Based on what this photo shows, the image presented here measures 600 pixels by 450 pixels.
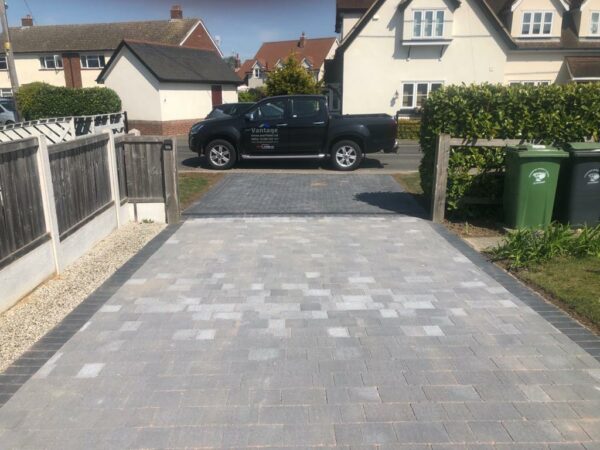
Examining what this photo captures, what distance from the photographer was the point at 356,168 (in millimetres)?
14016

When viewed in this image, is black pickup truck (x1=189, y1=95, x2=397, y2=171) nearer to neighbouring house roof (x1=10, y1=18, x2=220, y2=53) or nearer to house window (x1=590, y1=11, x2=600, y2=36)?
house window (x1=590, y1=11, x2=600, y2=36)

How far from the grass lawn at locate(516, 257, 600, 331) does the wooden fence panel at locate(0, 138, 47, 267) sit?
5400 millimetres

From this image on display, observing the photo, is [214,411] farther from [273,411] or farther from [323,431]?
[323,431]

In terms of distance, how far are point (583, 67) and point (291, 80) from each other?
15.8 m

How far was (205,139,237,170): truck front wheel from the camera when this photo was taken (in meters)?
14.0

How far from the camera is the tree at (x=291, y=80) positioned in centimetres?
2873

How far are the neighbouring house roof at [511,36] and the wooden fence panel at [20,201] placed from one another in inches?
931

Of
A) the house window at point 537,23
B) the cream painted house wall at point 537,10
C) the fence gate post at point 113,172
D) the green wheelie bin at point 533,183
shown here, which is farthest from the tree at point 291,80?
the green wheelie bin at point 533,183

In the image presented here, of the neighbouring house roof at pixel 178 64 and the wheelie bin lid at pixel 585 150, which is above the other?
the neighbouring house roof at pixel 178 64

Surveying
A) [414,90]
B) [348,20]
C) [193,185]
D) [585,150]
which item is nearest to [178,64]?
[348,20]

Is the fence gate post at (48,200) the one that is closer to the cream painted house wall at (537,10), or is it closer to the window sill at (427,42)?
the window sill at (427,42)

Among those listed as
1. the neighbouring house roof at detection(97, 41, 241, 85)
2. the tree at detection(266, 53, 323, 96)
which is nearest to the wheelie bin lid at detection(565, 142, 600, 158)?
the tree at detection(266, 53, 323, 96)

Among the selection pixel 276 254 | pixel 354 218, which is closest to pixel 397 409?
pixel 276 254

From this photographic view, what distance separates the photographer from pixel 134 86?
27.4 metres
